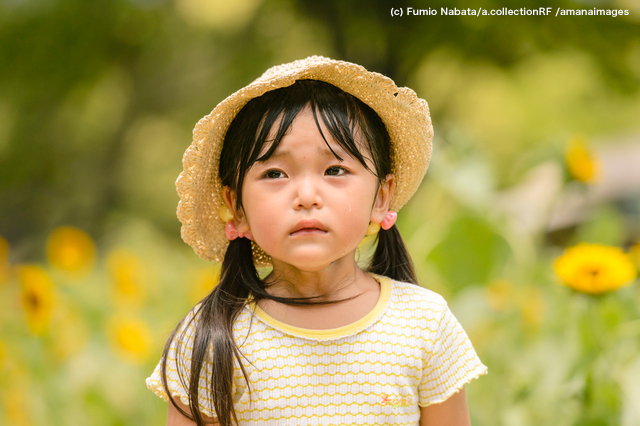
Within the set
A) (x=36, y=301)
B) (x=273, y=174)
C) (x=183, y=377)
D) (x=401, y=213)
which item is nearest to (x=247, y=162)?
(x=273, y=174)

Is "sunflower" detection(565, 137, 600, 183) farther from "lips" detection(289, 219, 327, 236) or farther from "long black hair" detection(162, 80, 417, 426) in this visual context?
"lips" detection(289, 219, 327, 236)

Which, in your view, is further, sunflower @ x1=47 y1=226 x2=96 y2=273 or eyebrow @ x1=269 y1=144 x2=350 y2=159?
sunflower @ x1=47 y1=226 x2=96 y2=273

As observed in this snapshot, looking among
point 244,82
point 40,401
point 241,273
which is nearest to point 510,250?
point 241,273

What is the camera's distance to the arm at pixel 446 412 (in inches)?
37.1

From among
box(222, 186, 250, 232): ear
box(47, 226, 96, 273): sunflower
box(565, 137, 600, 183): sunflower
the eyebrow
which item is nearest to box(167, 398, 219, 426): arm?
box(222, 186, 250, 232): ear

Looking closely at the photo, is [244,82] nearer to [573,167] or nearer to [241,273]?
[573,167]

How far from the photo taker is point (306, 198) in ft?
2.74

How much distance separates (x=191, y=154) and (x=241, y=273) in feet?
0.68

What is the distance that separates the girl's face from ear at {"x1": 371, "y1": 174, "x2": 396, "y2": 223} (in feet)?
0.26

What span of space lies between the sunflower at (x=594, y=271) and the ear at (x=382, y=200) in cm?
54

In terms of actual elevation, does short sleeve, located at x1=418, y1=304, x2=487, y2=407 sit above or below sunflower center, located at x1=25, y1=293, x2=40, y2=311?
below

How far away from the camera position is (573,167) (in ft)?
5.54

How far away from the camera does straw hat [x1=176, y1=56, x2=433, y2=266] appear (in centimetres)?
90

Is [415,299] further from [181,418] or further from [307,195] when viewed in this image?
[181,418]
